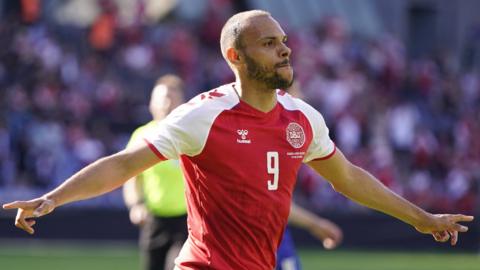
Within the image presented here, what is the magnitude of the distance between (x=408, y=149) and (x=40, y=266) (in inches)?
410

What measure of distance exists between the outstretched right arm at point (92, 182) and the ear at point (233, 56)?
67cm

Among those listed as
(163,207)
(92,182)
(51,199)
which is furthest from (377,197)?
(163,207)

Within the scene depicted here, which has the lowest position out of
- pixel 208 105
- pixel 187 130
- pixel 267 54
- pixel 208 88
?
pixel 187 130

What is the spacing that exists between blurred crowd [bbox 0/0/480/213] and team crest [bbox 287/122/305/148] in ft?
45.4

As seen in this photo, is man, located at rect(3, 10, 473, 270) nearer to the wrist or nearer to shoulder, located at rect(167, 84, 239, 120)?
shoulder, located at rect(167, 84, 239, 120)

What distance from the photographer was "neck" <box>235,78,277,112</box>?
6117 millimetres

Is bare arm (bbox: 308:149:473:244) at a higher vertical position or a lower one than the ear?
lower

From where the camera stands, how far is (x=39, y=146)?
1973 centimetres

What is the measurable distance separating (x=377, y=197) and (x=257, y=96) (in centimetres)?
90

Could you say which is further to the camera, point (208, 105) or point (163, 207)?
point (163, 207)

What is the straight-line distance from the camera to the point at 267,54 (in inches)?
236

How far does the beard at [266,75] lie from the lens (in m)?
5.98

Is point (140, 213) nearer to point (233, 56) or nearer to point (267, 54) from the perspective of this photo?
point (233, 56)

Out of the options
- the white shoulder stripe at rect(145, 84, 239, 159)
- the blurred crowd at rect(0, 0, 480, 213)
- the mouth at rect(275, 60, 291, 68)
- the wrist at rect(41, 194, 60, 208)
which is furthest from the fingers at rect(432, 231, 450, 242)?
the blurred crowd at rect(0, 0, 480, 213)
